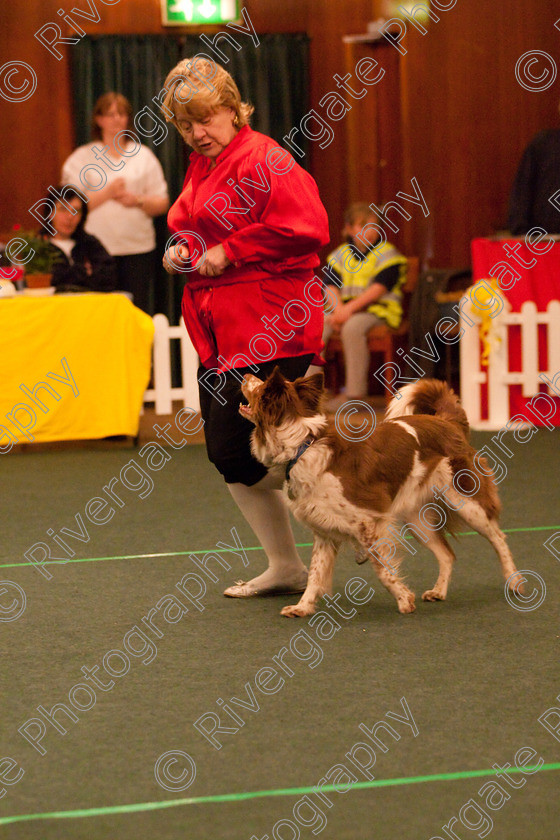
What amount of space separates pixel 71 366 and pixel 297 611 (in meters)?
3.22

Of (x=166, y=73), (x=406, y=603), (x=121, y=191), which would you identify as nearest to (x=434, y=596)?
(x=406, y=603)

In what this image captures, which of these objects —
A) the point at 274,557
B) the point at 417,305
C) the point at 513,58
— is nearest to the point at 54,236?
the point at 417,305

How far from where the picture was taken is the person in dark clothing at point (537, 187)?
7195 millimetres

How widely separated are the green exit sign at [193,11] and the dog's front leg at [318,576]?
19.9 ft

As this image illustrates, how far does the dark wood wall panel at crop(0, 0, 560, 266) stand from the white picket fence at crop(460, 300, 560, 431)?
1694 millimetres

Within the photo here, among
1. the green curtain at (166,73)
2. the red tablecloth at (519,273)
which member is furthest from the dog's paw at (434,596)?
the green curtain at (166,73)

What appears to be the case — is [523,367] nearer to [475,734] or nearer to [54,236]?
[54,236]

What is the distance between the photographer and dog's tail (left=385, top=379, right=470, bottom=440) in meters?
3.33

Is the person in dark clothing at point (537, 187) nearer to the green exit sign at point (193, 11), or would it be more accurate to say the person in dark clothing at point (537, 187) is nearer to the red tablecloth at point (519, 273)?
the red tablecloth at point (519, 273)

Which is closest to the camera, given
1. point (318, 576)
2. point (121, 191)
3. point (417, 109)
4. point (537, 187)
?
point (318, 576)

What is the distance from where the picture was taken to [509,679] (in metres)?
2.51

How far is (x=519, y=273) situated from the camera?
6.34 metres

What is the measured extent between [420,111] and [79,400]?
11.3 feet

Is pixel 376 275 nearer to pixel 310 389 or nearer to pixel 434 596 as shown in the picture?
pixel 434 596
